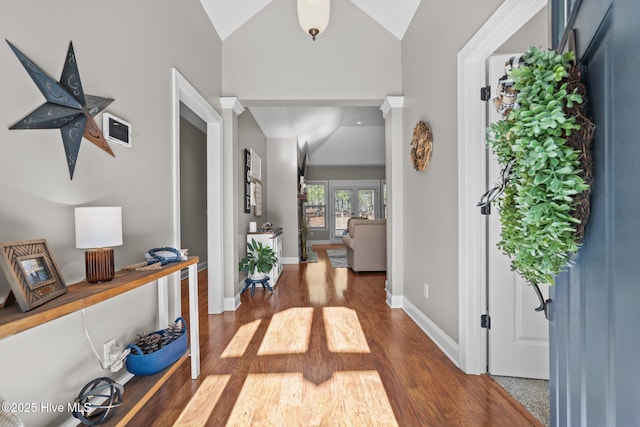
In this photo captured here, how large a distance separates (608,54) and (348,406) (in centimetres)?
179

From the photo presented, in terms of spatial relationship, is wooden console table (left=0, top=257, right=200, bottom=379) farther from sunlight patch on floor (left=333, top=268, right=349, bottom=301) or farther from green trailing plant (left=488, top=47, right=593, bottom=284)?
sunlight patch on floor (left=333, top=268, right=349, bottom=301)

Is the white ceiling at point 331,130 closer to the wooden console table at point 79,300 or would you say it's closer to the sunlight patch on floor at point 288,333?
the sunlight patch on floor at point 288,333

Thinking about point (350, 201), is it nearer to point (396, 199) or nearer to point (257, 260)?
point (257, 260)

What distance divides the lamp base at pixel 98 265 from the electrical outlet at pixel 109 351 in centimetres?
47

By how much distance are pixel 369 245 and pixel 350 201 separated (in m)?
5.24

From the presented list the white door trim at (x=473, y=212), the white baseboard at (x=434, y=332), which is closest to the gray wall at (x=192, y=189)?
the white baseboard at (x=434, y=332)

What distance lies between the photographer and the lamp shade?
1.22 m

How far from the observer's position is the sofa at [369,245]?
17.4 feet

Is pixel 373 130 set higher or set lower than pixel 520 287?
higher

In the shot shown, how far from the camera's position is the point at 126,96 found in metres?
1.74

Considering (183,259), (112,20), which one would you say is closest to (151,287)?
(183,259)

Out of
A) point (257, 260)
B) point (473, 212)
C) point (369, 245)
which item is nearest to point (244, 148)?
point (257, 260)

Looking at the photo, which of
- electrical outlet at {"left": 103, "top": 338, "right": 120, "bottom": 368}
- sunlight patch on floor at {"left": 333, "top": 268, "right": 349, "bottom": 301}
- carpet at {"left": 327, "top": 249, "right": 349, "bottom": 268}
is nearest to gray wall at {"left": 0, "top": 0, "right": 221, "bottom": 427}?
electrical outlet at {"left": 103, "top": 338, "right": 120, "bottom": 368}

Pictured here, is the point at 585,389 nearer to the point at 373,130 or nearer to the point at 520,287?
the point at 520,287
